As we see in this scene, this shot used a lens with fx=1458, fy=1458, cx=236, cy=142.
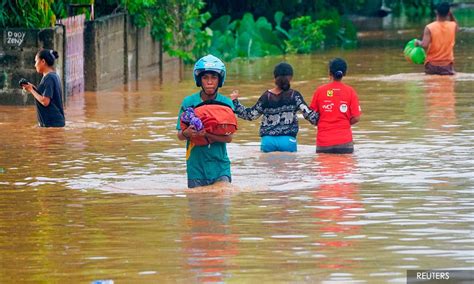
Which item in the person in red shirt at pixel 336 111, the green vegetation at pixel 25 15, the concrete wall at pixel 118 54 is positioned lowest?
the concrete wall at pixel 118 54

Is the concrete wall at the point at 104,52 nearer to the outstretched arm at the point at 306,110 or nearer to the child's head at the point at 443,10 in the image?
the child's head at the point at 443,10

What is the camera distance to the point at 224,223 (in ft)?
39.1

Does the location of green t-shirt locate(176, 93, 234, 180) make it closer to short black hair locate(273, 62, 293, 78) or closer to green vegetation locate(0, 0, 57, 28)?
short black hair locate(273, 62, 293, 78)

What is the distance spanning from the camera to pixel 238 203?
13.0 m

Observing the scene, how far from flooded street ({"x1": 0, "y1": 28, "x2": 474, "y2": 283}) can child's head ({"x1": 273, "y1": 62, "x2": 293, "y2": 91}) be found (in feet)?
2.67

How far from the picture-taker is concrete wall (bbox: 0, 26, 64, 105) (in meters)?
23.4

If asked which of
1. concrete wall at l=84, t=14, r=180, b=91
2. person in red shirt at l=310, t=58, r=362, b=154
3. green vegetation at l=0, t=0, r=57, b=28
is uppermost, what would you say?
green vegetation at l=0, t=0, r=57, b=28

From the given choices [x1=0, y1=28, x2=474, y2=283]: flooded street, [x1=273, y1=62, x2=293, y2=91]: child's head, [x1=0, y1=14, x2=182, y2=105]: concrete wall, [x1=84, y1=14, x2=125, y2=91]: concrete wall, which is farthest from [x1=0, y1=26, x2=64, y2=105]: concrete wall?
[x1=273, y1=62, x2=293, y2=91]: child's head

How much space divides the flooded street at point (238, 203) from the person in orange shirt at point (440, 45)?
17.3 ft

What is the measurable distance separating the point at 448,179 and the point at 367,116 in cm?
686

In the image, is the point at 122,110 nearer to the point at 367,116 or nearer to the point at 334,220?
the point at 367,116

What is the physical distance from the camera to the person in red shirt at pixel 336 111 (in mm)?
16422

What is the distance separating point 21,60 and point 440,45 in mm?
8695
